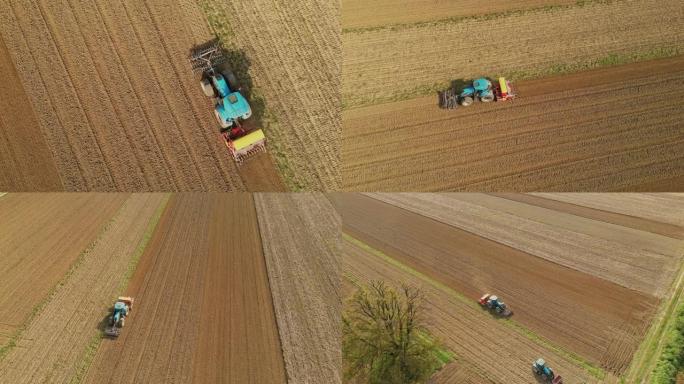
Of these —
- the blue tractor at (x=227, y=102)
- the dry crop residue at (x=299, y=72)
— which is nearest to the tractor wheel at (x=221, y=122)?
the blue tractor at (x=227, y=102)

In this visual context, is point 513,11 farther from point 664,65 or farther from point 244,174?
point 244,174

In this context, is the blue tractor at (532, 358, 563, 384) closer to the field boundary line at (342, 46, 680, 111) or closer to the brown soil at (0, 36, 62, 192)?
the field boundary line at (342, 46, 680, 111)

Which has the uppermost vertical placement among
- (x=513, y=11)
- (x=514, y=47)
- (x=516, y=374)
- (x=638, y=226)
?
(x=513, y=11)

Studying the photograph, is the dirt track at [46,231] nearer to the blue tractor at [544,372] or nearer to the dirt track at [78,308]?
the dirt track at [78,308]

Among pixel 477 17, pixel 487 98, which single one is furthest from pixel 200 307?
pixel 477 17

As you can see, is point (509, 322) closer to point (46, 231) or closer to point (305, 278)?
point (305, 278)

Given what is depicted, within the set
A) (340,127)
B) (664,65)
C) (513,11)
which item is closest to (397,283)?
(340,127)
